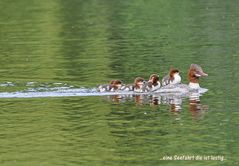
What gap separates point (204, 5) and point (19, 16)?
8.79 m

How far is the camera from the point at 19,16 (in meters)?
44.4

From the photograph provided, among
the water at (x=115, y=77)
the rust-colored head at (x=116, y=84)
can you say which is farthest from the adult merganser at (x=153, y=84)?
the rust-colored head at (x=116, y=84)

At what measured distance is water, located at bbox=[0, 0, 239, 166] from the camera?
16438mm

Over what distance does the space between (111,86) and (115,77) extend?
2496 mm

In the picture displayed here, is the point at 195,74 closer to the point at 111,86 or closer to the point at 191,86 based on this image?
the point at 191,86

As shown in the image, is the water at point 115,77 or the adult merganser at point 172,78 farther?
→ the adult merganser at point 172,78

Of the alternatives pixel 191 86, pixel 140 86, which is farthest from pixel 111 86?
pixel 191 86

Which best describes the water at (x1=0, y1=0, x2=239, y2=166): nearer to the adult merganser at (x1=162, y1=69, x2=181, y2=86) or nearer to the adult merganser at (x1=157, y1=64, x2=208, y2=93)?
the adult merganser at (x1=157, y1=64, x2=208, y2=93)

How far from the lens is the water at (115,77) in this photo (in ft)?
53.9

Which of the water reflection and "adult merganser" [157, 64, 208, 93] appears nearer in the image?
the water reflection

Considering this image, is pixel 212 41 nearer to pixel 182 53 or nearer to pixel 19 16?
pixel 182 53

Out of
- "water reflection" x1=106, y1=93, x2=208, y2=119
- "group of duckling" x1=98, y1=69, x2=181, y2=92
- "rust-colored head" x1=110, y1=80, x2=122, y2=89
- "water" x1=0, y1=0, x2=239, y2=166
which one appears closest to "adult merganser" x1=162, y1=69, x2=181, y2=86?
"group of duckling" x1=98, y1=69, x2=181, y2=92

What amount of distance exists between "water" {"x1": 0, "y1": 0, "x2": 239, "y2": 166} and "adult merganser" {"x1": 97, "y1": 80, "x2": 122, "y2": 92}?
0.38 metres

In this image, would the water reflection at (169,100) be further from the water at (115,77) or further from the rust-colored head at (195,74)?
the rust-colored head at (195,74)
